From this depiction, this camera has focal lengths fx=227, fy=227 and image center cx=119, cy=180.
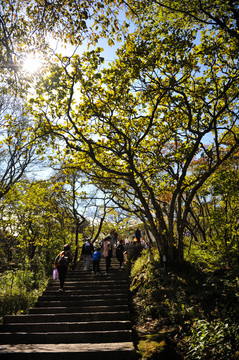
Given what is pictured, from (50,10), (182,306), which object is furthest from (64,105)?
(182,306)

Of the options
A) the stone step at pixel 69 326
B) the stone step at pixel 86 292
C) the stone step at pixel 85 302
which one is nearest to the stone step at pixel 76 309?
the stone step at pixel 85 302

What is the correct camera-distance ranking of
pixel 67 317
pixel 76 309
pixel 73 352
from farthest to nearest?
1. pixel 76 309
2. pixel 67 317
3. pixel 73 352

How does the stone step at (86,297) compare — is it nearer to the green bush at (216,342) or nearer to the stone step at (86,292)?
the stone step at (86,292)

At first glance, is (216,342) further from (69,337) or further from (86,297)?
(86,297)

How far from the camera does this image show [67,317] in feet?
23.3

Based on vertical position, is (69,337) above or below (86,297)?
below

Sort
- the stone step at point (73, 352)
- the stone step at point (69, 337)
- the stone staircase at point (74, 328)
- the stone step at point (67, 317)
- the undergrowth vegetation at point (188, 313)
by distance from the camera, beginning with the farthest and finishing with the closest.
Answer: the stone step at point (67, 317) < the stone step at point (69, 337) < the stone staircase at point (74, 328) < the stone step at point (73, 352) < the undergrowth vegetation at point (188, 313)

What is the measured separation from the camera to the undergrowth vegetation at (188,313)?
4.62 meters

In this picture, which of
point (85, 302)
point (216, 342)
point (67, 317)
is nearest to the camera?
point (216, 342)

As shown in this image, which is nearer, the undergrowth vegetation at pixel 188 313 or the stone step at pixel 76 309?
the undergrowth vegetation at pixel 188 313

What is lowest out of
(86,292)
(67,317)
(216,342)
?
(67,317)

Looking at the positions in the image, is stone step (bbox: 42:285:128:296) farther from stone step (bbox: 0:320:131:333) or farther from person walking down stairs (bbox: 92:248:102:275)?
stone step (bbox: 0:320:131:333)

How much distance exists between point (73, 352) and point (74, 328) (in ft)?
5.15

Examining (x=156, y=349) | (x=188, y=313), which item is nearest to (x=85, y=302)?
(x=156, y=349)
